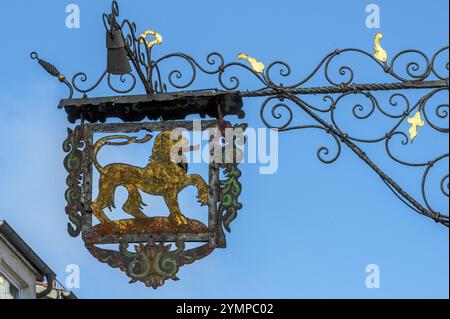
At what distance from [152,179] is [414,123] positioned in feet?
7.41

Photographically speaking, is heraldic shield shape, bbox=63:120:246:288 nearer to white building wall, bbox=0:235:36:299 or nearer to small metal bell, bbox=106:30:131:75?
small metal bell, bbox=106:30:131:75

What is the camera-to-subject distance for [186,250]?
16.5 meters

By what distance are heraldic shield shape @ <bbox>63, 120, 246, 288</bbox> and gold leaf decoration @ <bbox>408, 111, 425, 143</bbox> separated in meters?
1.40

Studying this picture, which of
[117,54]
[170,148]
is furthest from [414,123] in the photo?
[117,54]

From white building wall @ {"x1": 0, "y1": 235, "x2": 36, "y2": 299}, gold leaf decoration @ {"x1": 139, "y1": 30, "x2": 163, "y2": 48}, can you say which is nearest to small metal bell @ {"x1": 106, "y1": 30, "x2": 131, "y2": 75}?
gold leaf decoration @ {"x1": 139, "y1": 30, "x2": 163, "y2": 48}

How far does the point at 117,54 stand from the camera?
16609 millimetres

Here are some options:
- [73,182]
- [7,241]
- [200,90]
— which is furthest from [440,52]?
[7,241]

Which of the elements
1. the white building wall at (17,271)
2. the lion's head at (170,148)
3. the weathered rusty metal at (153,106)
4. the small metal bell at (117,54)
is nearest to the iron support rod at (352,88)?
the weathered rusty metal at (153,106)

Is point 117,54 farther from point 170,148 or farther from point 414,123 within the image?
point 414,123

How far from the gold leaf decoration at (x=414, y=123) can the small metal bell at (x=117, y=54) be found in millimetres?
2371

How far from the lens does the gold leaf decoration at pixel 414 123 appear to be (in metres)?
16.1

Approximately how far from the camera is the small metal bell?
16531mm

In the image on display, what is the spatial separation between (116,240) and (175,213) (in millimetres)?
532

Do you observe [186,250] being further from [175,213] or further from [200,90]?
[200,90]
